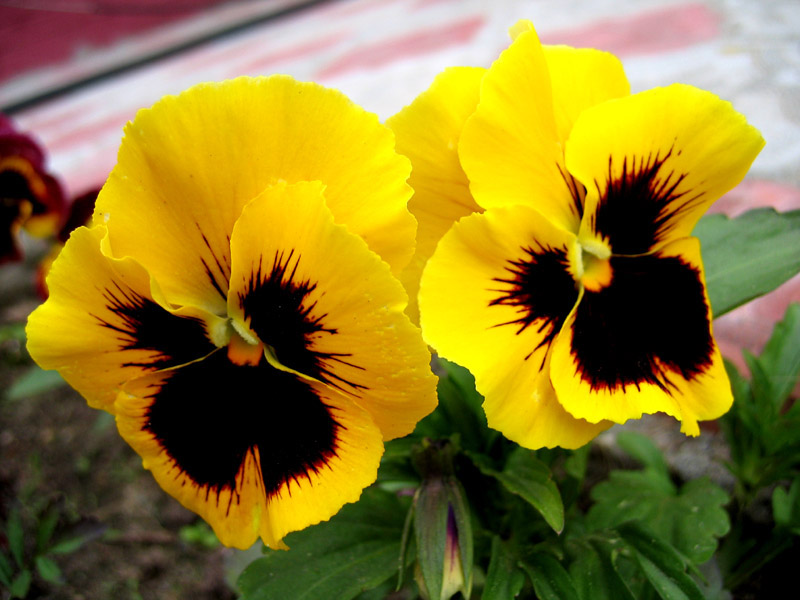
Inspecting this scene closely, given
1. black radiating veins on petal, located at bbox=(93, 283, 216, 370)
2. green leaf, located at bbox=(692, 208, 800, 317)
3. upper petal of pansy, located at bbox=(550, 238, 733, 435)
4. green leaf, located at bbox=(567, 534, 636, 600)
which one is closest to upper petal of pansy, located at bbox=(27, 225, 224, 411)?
black radiating veins on petal, located at bbox=(93, 283, 216, 370)

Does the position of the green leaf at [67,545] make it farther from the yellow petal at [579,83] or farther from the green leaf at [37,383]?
the yellow petal at [579,83]

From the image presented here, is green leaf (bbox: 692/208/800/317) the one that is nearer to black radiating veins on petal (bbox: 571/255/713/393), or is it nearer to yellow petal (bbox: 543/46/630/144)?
black radiating veins on petal (bbox: 571/255/713/393)

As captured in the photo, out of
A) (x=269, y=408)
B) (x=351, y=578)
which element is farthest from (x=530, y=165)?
(x=351, y=578)

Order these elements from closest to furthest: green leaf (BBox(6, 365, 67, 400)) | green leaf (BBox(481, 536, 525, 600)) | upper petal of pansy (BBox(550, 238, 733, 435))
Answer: upper petal of pansy (BBox(550, 238, 733, 435)) < green leaf (BBox(481, 536, 525, 600)) < green leaf (BBox(6, 365, 67, 400))

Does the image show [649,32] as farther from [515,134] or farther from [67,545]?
[67,545]

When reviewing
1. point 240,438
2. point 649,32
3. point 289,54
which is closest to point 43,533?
point 240,438

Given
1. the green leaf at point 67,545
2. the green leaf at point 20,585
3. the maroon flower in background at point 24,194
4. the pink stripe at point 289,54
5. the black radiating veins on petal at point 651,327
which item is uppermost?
the pink stripe at point 289,54

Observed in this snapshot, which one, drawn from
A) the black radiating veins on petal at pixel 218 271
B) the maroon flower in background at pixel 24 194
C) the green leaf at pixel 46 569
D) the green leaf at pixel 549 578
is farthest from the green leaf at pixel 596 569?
the maroon flower in background at pixel 24 194
